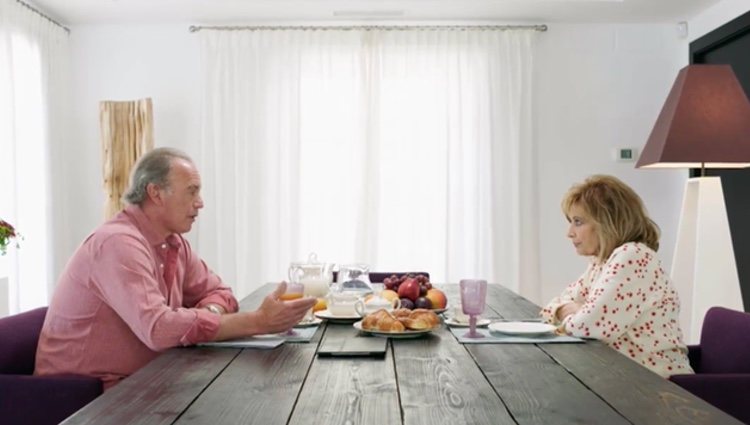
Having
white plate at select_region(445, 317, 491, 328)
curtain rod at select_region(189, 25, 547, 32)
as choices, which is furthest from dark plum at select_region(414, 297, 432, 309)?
curtain rod at select_region(189, 25, 547, 32)

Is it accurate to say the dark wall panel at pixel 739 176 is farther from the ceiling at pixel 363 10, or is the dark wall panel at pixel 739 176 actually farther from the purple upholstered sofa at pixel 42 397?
the purple upholstered sofa at pixel 42 397

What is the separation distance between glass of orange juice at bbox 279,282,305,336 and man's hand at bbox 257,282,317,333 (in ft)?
0.34

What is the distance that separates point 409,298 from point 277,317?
74cm

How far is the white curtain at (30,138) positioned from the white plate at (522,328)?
338 cm

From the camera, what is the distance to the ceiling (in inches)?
202

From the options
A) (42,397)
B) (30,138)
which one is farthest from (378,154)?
(42,397)

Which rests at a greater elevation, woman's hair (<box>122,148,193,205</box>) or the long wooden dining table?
woman's hair (<box>122,148,193,205</box>)

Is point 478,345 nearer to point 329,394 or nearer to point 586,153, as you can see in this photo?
point 329,394

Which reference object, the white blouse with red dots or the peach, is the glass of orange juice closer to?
the peach

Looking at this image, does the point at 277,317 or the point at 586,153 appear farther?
the point at 586,153

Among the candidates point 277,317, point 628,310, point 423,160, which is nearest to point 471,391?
point 277,317

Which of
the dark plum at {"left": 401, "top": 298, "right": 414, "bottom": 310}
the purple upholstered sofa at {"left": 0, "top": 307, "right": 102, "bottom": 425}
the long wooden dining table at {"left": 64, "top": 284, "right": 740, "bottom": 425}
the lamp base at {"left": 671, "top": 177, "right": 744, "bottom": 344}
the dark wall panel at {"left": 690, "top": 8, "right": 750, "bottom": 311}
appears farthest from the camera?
the dark wall panel at {"left": 690, "top": 8, "right": 750, "bottom": 311}

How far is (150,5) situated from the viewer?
517cm

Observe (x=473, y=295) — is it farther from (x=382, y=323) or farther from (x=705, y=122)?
(x=705, y=122)
